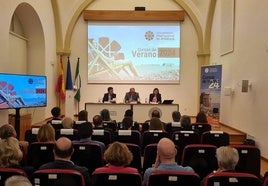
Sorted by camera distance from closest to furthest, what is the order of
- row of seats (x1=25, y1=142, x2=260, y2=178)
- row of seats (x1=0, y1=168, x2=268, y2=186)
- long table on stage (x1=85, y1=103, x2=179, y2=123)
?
row of seats (x1=0, y1=168, x2=268, y2=186)
row of seats (x1=25, y1=142, x2=260, y2=178)
long table on stage (x1=85, y1=103, x2=179, y2=123)

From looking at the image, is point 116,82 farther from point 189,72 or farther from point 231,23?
point 231,23

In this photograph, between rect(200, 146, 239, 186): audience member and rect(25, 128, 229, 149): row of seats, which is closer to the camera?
rect(200, 146, 239, 186): audience member

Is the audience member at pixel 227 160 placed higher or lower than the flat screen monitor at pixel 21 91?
lower

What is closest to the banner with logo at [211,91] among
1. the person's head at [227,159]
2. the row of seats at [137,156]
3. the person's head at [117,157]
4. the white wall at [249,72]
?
the white wall at [249,72]

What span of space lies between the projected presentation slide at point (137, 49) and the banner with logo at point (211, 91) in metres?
2.37

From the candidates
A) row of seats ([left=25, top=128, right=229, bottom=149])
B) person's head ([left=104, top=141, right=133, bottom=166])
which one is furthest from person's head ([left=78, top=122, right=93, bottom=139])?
person's head ([left=104, top=141, right=133, bottom=166])

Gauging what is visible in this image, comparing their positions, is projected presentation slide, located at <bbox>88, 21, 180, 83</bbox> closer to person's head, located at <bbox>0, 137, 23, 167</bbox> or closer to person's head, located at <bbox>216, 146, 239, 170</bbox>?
person's head, located at <bbox>0, 137, 23, 167</bbox>

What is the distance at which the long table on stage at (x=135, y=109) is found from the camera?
9602mm

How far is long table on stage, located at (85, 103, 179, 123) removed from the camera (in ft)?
31.5

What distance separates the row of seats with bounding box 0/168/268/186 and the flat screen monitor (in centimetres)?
438

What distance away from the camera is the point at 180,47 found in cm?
1236

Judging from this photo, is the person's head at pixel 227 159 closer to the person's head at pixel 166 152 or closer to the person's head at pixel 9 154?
the person's head at pixel 166 152

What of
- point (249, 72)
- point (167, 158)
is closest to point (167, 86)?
point (249, 72)

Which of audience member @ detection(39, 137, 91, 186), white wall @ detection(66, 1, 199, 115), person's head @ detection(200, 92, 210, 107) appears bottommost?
audience member @ detection(39, 137, 91, 186)
